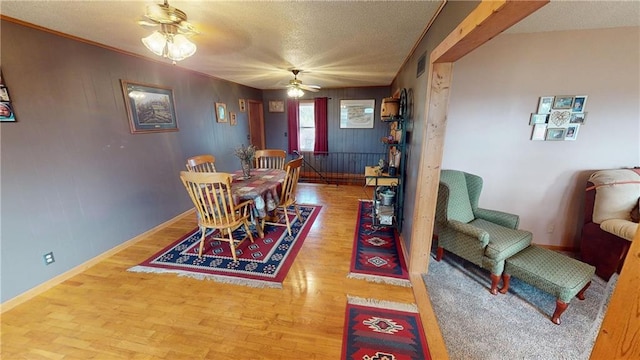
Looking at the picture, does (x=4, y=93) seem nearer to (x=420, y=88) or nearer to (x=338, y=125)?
(x=420, y=88)

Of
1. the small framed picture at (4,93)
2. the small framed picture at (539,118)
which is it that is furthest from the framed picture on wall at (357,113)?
the small framed picture at (4,93)

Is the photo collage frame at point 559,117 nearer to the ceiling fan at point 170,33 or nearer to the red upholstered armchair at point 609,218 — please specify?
the red upholstered armchair at point 609,218

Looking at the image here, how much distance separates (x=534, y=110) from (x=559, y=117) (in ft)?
0.81

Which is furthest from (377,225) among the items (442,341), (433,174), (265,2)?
(265,2)

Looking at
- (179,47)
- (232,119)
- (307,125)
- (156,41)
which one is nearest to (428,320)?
(179,47)

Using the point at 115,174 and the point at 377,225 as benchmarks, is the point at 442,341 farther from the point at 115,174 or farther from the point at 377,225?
the point at 115,174

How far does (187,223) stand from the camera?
3559mm

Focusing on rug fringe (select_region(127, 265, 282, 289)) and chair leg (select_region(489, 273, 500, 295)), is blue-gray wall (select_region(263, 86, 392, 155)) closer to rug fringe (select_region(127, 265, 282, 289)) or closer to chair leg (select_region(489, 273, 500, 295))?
chair leg (select_region(489, 273, 500, 295))

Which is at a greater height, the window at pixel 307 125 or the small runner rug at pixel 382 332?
the window at pixel 307 125

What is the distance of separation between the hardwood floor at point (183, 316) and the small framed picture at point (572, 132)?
2.43m

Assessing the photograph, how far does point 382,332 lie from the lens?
A: 1688 mm

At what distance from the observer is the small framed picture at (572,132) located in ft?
8.21

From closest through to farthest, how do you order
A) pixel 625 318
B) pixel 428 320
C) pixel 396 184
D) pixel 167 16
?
1. pixel 625 318
2. pixel 167 16
3. pixel 428 320
4. pixel 396 184

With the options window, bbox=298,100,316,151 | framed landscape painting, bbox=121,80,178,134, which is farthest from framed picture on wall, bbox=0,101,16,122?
window, bbox=298,100,316,151
